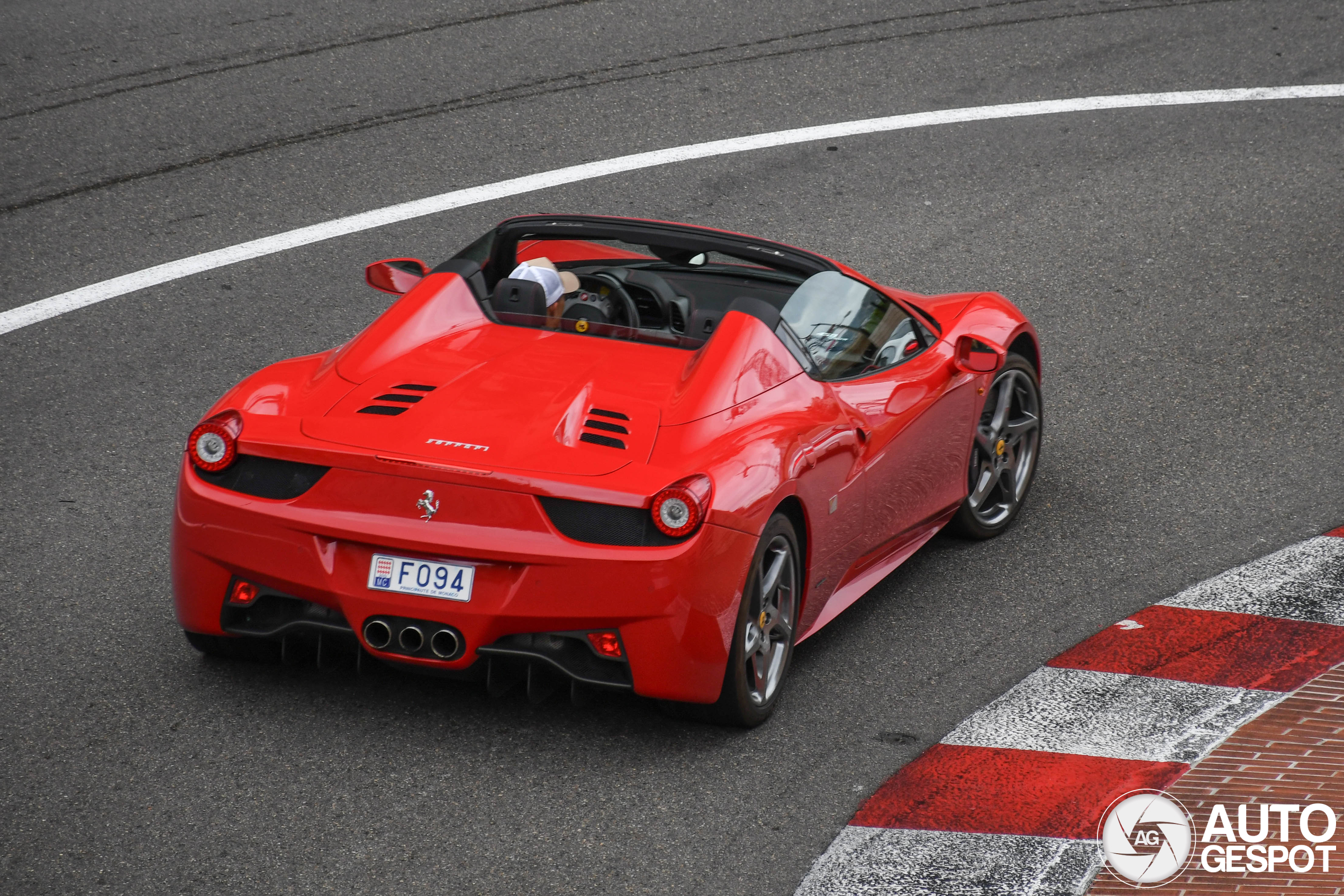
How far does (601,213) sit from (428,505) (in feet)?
18.0

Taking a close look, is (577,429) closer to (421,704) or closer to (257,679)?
(421,704)

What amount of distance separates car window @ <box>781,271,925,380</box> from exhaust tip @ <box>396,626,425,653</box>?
5.35ft

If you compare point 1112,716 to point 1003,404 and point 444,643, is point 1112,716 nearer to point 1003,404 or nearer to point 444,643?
point 1003,404

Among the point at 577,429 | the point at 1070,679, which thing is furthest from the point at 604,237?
the point at 1070,679

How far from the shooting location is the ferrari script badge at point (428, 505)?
4.12 metres

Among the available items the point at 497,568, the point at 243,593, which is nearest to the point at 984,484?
the point at 497,568

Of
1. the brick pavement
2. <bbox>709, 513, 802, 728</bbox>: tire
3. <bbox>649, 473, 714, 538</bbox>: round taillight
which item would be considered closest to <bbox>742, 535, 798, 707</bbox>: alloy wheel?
<bbox>709, 513, 802, 728</bbox>: tire

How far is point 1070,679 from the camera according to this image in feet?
16.5

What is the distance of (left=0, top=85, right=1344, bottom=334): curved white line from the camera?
8000mm

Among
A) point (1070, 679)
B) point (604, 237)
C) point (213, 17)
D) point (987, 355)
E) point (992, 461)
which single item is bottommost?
point (1070, 679)

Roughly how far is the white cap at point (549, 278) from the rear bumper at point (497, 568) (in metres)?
1.32

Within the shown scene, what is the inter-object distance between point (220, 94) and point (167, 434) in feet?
15.3

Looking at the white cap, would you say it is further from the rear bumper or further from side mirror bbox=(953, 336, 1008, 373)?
side mirror bbox=(953, 336, 1008, 373)

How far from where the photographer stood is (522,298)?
5.21 meters
